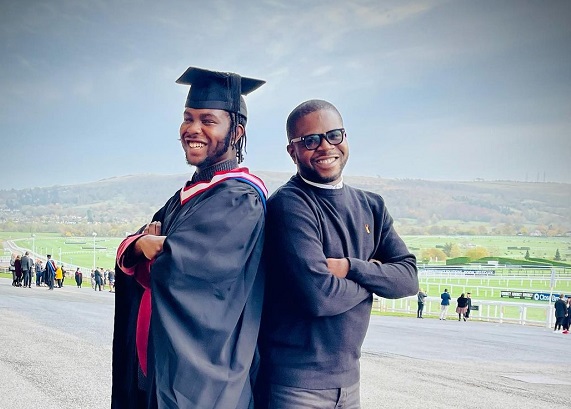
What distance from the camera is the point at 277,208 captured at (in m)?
2.20

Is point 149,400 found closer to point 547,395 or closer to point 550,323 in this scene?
point 547,395

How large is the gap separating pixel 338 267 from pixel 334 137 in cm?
54

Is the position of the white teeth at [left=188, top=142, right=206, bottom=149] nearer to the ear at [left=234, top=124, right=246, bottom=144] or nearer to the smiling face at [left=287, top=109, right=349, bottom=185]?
the ear at [left=234, top=124, right=246, bottom=144]

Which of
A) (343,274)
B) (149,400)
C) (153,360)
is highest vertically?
(343,274)

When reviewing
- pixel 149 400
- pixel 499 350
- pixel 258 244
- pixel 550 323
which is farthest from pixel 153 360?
pixel 550 323

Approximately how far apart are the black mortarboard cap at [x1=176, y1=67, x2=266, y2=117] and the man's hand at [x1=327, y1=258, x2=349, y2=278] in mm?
862

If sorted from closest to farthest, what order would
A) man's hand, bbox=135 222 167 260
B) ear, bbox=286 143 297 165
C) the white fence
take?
man's hand, bbox=135 222 167 260
ear, bbox=286 143 297 165
the white fence

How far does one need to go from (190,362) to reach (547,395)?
20.5 feet

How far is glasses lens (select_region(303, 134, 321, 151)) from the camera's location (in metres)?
2.23

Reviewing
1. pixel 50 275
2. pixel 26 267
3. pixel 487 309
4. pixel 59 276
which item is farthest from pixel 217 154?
pixel 59 276

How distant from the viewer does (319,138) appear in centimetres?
223

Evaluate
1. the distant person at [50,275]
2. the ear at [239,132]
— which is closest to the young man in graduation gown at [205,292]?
the ear at [239,132]

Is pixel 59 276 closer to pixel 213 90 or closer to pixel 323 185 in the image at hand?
pixel 213 90

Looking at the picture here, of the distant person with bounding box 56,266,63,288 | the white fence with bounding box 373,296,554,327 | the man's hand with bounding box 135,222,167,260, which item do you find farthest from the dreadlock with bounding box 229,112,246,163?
the distant person with bounding box 56,266,63,288
